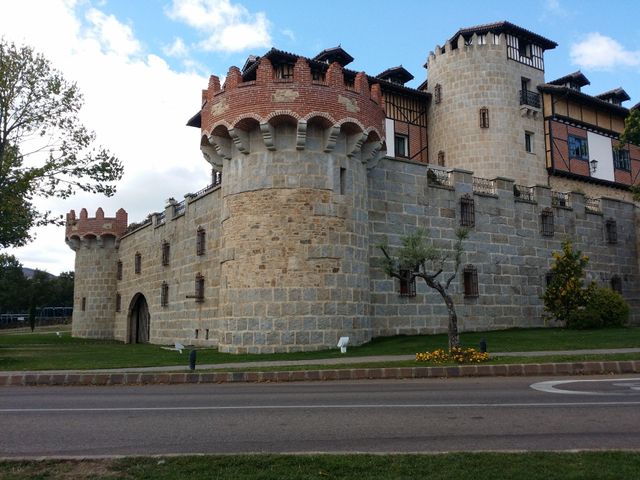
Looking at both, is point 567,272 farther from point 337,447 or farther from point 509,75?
point 337,447

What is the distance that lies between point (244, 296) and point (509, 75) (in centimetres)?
2522

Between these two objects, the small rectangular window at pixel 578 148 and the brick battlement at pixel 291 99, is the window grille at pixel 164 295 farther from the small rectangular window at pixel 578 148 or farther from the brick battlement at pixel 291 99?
the small rectangular window at pixel 578 148

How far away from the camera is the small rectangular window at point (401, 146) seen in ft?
116

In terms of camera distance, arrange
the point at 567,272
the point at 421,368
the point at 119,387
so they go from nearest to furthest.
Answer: the point at 119,387 → the point at 421,368 → the point at 567,272

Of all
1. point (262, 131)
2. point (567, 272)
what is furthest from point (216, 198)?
point (567, 272)

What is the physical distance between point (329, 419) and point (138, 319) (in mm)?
33723

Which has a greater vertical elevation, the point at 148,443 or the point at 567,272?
the point at 567,272

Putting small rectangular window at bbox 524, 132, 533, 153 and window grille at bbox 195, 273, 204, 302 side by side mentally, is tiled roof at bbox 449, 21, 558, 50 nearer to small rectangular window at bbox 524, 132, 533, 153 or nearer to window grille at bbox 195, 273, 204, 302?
small rectangular window at bbox 524, 132, 533, 153

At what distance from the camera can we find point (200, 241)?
89.7 ft

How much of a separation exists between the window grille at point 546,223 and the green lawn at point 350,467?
24.3 m

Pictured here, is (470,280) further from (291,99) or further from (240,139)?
(240,139)

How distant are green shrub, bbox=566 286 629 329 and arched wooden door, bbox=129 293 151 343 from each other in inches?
1021

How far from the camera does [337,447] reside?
612 cm

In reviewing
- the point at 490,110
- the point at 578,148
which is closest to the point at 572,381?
the point at 490,110
